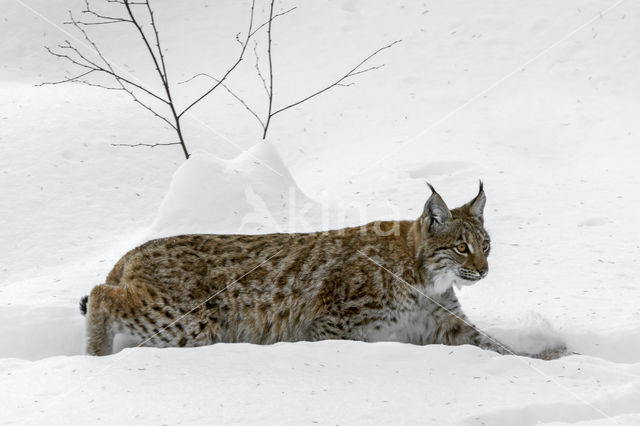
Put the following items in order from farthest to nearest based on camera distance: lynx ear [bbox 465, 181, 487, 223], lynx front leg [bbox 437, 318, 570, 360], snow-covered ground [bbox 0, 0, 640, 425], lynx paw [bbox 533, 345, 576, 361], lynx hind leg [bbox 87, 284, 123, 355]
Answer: lynx ear [bbox 465, 181, 487, 223] → lynx front leg [bbox 437, 318, 570, 360] → lynx paw [bbox 533, 345, 576, 361] → lynx hind leg [bbox 87, 284, 123, 355] → snow-covered ground [bbox 0, 0, 640, 425]

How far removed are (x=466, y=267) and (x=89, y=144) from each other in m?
6.48

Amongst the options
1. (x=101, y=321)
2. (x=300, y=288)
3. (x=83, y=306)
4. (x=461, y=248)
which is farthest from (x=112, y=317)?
(x=461, y=248)

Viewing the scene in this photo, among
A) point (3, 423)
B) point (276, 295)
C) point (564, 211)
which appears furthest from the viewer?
point (564, 211)

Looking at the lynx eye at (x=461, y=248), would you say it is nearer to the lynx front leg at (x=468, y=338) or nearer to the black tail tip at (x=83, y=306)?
the lynx front leg at (x=468, y=338)

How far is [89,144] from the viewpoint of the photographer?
995 centimetres

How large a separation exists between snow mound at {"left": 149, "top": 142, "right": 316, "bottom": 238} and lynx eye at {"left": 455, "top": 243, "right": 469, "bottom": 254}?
229cm

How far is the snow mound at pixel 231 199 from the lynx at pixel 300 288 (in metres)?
1.51

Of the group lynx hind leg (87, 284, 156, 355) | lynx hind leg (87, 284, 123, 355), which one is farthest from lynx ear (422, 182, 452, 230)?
lynx hind leg (87, 284, 123, 355)

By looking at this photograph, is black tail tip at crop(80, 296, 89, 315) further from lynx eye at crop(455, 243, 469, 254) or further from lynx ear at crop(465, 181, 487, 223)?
lynx ear at crop(465, 181, 487, 223)

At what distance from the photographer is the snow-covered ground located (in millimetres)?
4090

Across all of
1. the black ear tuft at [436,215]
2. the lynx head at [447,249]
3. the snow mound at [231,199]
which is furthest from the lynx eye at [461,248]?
the snow mound at [231,199]

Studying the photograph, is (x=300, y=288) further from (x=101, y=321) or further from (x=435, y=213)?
(x=101, y=321)

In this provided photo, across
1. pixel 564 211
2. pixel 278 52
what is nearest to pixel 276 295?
pixel 564 211

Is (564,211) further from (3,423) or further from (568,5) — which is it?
(568,5)
